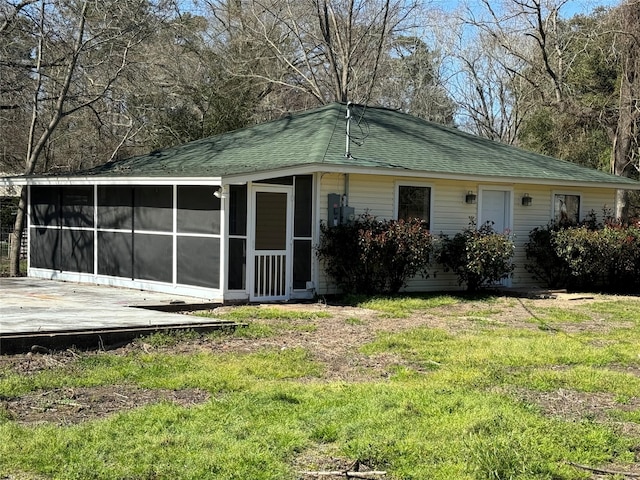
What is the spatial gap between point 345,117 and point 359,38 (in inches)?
429

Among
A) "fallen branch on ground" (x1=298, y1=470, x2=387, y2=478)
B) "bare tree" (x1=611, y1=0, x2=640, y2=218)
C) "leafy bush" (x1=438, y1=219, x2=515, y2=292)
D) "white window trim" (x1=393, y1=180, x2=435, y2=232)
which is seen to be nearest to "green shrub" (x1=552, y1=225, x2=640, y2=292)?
"leafy bush" (x1=438, y1=219, x2=515, y2=292)

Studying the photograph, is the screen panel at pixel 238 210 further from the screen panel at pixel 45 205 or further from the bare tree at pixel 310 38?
the bare tree at pixel 310 38

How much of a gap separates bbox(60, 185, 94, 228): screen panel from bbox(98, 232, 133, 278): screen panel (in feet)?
2.05

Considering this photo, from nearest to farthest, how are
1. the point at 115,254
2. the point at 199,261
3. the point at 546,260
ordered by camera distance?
1. the point at 199,261
2. the point at 115,254
3. the point at 546,260

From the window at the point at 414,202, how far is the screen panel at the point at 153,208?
435cm

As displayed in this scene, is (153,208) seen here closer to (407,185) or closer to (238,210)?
(238,210)

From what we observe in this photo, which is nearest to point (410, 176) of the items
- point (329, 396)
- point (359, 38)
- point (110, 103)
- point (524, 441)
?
point (329, 396)

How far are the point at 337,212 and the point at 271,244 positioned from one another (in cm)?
138

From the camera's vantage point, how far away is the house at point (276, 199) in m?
12.4

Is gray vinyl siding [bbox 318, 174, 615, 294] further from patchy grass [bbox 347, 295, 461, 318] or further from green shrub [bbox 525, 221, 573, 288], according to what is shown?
patchy grass [bbox 347, 295, 461, 318]

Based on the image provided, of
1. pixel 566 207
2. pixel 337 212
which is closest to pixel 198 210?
pixel 337 212

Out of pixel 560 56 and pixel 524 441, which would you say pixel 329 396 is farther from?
pixel 560 56

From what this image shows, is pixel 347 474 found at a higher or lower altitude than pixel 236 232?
lower

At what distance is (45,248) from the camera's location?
16.0 meters
